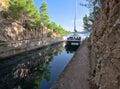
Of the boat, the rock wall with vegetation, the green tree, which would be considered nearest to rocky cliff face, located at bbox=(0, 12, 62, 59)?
the rock wall with vegetation

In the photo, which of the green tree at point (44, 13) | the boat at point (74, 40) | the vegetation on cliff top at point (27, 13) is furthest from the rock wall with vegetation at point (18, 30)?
the boat at point (74, 40)

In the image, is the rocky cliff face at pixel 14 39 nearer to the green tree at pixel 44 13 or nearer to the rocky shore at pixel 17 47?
the rocky shore at pixel 17 47

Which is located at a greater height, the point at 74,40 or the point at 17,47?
the point at 17,47

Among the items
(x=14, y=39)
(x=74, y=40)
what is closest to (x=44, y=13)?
(x=74, y=40)

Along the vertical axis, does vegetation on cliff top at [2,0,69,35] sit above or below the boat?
above

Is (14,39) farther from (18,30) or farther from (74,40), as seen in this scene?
(74,40)

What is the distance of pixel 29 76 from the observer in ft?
71.6

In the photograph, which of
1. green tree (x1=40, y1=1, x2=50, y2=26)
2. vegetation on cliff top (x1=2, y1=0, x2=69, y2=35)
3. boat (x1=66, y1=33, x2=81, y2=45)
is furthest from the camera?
green tree (x1=40, y1=1, x2=50, y2=26)

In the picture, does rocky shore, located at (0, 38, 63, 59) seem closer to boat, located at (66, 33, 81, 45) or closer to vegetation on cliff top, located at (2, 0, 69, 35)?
vegetation on cliff top, located at (2, 0, 69, 35)

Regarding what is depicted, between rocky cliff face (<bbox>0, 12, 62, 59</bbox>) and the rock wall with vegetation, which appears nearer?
rocky cliff face (<bbox>0, 12, 62, 59</bbox>)

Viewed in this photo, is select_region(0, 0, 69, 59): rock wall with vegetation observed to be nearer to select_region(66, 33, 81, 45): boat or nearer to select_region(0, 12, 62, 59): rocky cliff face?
select_region(0, 12, 62, 59): rocky cliff face

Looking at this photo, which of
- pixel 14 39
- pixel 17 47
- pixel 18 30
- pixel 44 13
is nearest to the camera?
pixel 17 47

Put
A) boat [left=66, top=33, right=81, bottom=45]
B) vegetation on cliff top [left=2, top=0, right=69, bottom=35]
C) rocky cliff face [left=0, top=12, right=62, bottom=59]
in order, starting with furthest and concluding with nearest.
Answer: boat [left=66, top=33, right=81, bottom=45], vegetation on cliff top [left=2, top=0, right=69, bottom=35], rocky cliff face [left=0, top=12, right=62, bottom=59]

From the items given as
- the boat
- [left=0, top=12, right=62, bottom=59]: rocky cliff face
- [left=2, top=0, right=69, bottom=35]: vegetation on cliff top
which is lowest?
the boat
